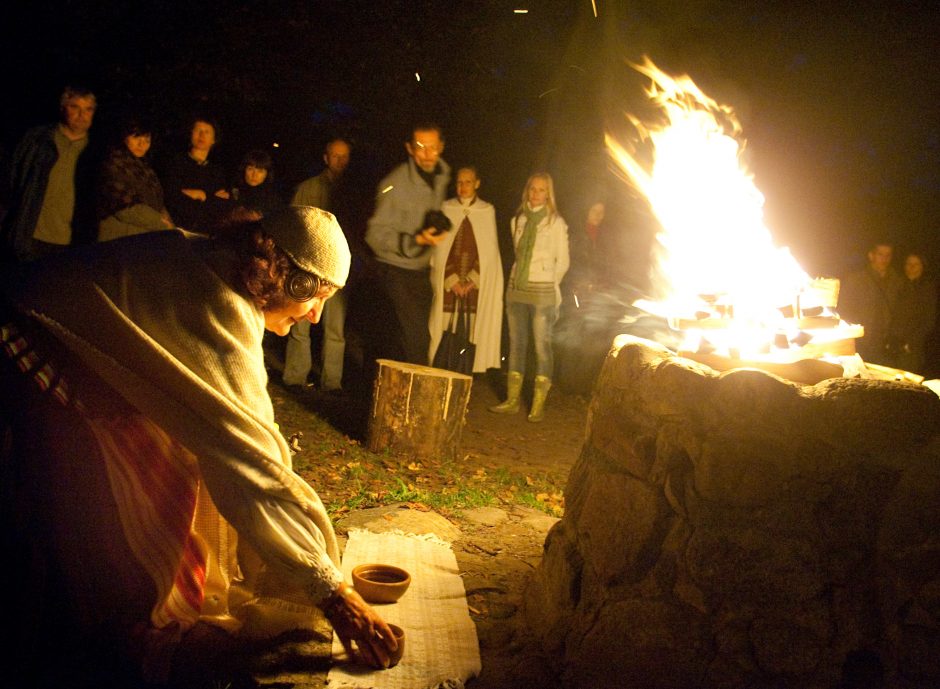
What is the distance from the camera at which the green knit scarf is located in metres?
7.92

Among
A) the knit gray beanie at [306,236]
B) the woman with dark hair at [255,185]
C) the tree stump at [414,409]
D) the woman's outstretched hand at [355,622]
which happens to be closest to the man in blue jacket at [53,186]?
the woman with dark hair at [255,185]

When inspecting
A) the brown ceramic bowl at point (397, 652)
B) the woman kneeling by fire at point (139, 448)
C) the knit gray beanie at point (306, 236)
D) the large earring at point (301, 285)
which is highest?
the knit gray beanie at point (306, 236)

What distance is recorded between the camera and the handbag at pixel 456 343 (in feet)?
27.0

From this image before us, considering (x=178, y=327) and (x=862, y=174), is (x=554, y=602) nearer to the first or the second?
(x=178, y=327)

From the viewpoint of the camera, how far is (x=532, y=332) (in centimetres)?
823

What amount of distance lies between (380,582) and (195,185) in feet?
16.4

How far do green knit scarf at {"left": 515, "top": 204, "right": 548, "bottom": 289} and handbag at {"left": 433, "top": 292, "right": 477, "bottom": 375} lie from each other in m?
0.70

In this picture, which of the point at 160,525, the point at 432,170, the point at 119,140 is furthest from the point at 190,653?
the point at 432,170

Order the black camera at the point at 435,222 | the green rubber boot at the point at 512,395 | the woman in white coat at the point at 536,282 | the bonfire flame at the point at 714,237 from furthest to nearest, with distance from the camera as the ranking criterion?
the green rubber boot at the point at 512,395 < the woman in white coat at the point at 536,282 < the black camera at the point at 435,222 < the bonfire flame at the point at 714,237

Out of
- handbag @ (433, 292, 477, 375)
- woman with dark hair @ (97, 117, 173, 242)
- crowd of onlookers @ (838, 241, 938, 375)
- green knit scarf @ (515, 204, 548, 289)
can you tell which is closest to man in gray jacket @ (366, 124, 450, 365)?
handbag @ (433, 292, 477, 375)

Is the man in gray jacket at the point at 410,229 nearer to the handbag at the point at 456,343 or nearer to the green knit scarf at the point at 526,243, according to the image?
the handbag at the point at 456,343

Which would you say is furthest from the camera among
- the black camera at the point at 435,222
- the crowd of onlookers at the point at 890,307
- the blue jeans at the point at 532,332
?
the crowd of onlookers at the point at 890,307

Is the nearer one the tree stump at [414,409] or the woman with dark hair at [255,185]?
the tree stump at [414,409]

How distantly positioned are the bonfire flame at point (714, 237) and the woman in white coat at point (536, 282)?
3.04 metres
